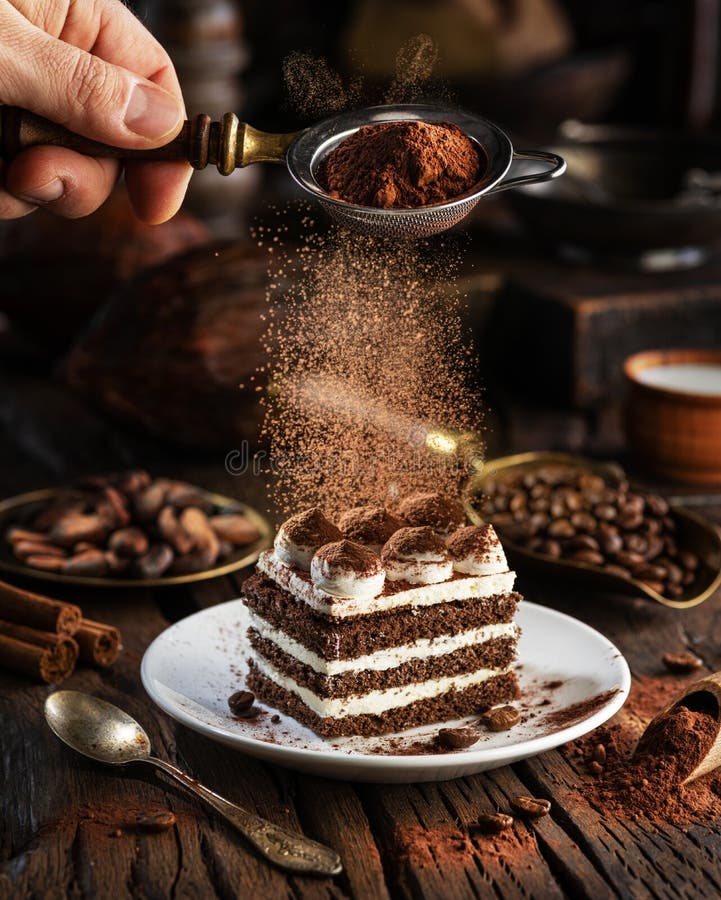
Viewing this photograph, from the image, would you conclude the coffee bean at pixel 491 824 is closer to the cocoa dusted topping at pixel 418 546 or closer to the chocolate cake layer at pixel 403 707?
the chocolate cake layer at pixel 403 707

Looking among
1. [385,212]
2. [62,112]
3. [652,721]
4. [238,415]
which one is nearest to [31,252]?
[238,415]

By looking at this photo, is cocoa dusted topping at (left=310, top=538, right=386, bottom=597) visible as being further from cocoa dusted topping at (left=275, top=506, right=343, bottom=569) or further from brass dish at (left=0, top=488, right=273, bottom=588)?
brass dish at (left=0, top=488, right=273, bottom=588)

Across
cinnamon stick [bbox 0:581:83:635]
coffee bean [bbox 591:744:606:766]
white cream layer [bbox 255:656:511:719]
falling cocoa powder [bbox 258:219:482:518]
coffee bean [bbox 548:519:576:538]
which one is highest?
falling cocoa powder [bbox 258:219:482:518]

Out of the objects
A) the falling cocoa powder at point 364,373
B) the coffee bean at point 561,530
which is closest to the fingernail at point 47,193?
the falling cocoa powder at point 364,373

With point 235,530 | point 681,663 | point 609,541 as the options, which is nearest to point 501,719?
point 681,663

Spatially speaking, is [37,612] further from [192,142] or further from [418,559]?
[192,142]

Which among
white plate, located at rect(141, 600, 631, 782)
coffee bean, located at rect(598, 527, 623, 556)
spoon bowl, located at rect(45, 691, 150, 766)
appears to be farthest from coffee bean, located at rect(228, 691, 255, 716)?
coffee bean, located at rect(598, 527, 623, 556)
